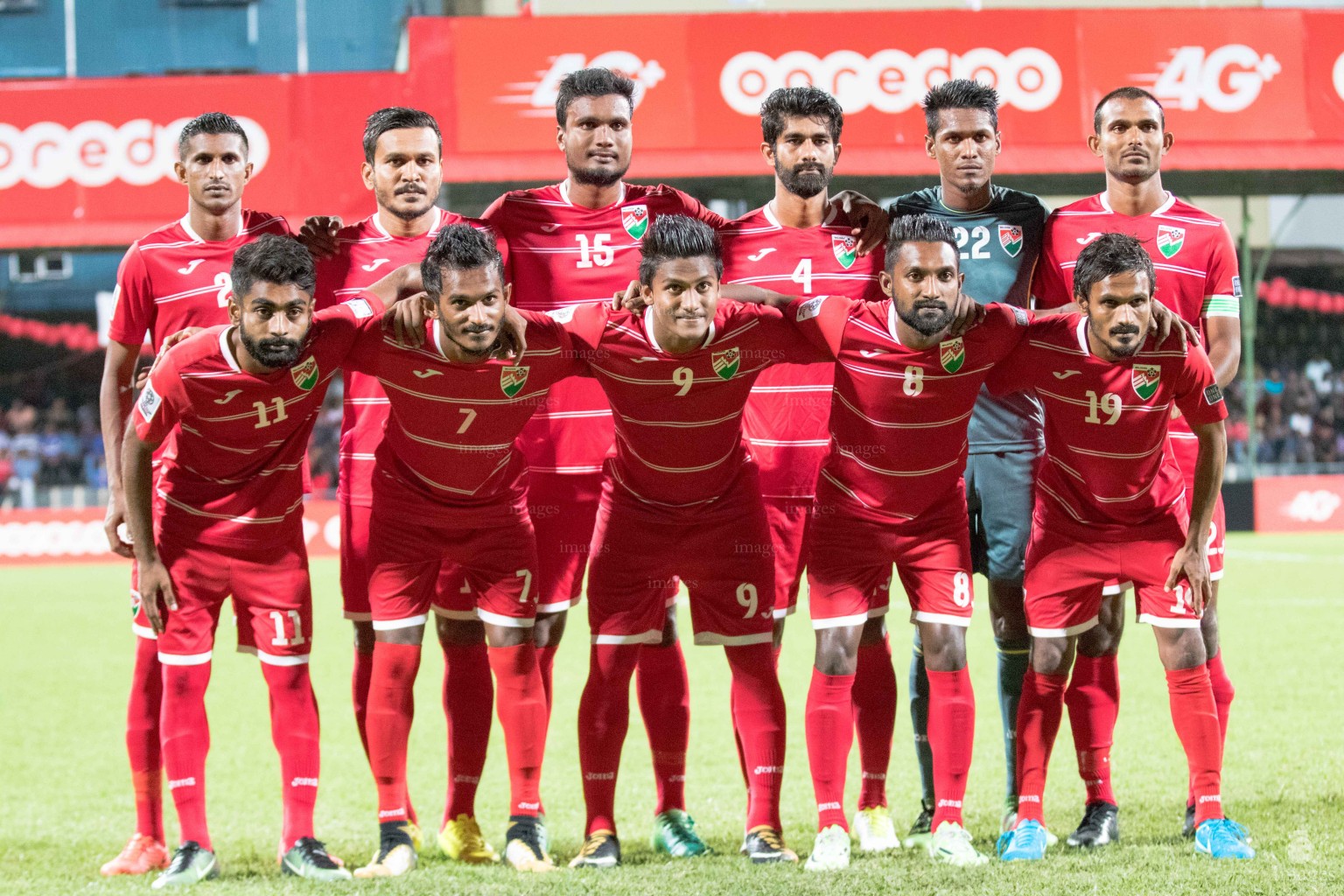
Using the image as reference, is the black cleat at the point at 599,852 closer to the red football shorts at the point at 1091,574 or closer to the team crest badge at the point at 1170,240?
the red football shorts at the point at 1091,574

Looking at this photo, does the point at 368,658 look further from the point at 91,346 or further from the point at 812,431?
the point at 91,346

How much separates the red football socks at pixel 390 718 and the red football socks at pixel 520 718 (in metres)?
0.27

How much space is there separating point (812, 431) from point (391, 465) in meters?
1.38

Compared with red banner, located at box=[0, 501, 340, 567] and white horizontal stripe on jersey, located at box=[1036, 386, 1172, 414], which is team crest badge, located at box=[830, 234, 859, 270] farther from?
red banner, located at box=[0, 501, 340, 567]

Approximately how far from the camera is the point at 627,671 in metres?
4.30

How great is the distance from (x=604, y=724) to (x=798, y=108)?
200 cm

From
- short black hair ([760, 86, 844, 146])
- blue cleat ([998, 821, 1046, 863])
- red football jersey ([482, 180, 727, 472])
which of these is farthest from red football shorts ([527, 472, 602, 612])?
blue cleat ([998, 821, 1046, 863])

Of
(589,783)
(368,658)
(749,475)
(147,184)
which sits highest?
(147,184)

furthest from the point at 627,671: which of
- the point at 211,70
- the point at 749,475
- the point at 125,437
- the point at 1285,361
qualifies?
the point at 1285,361

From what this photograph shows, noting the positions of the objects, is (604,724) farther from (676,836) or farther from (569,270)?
(569,270)

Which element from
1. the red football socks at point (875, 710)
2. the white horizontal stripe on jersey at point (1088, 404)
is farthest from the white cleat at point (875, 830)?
the white horizontal stripe on jersey at point (1088, 404)

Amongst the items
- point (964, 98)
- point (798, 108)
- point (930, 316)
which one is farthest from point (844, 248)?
point (930, 316)

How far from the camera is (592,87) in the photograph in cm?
467

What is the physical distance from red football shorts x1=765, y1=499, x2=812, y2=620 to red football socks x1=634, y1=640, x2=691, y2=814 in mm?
422
